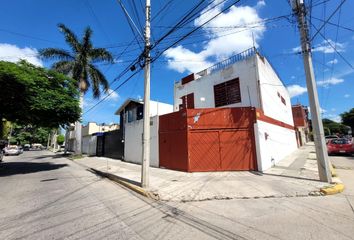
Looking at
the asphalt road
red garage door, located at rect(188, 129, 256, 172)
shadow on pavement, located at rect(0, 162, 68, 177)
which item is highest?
red garage door, located at rect(188, 129, 256, 172)

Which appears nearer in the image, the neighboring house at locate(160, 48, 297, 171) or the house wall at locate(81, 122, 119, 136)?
the neighboring house at locate(160, 48, 297, 171)

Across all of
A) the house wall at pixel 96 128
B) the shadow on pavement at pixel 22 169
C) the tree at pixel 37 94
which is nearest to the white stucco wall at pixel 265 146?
the tree at pixel 37 94

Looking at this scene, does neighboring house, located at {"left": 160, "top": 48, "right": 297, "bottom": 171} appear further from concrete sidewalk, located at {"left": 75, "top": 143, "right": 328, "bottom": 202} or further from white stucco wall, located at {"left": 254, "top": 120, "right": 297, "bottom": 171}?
concrete sidewalk, located at {"left": 75, "top": 143, "right": 328, "bottom": 202}

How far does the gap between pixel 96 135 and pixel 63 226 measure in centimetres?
2457

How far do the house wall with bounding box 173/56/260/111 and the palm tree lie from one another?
391 inches

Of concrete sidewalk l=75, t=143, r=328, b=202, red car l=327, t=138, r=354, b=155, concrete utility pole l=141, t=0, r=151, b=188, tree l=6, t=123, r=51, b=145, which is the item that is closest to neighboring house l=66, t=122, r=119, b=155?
concrete utility pole l=141, t=0, r=151, b=188

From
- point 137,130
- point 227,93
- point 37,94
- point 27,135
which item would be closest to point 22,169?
point 37,94

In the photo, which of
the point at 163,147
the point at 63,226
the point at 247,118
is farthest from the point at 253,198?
the point at 163,147

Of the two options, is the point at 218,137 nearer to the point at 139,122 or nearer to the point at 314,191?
the point at 314,191

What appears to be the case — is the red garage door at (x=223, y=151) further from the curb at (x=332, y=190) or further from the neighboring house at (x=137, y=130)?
the curb at (x=332, y=190)

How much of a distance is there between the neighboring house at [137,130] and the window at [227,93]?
4.97 meters

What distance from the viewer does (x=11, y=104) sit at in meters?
12.3

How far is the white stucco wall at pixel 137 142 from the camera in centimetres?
1488

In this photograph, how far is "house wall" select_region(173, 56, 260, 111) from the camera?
45.7 ft
